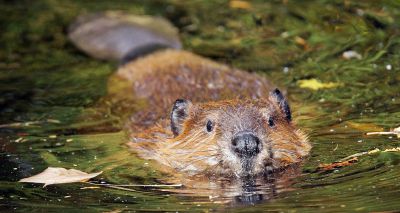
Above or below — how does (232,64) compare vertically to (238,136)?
above

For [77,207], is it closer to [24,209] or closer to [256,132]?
[24,209]

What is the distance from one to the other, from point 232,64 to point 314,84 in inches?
43.2

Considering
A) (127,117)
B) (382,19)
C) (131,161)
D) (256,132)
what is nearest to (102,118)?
(127,117)

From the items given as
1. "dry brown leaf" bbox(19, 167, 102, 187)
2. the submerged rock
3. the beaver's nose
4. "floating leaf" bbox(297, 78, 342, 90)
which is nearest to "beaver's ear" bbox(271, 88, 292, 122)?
the beaver's nose

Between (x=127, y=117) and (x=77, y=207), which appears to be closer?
(x=77, y=207)

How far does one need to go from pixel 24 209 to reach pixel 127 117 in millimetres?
2331

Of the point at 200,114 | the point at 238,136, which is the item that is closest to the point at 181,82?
the point at 200,114

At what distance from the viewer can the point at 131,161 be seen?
6441mm

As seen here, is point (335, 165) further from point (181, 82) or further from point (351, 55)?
point (351, 55)

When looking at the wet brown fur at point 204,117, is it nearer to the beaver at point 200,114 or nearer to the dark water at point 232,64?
the beaver at point 200,114

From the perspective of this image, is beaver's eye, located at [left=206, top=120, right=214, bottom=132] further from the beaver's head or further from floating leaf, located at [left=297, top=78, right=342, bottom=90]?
floating leaf, located at [left=297, top=78, right=342, bottom=90]

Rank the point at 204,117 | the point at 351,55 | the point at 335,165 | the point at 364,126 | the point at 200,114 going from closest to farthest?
the point at 335,165, the point at 204,117, the point at 200,114, the point at 364,126, the point at 351,55

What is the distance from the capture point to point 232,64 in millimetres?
9070

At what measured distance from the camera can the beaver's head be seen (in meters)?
5.68
